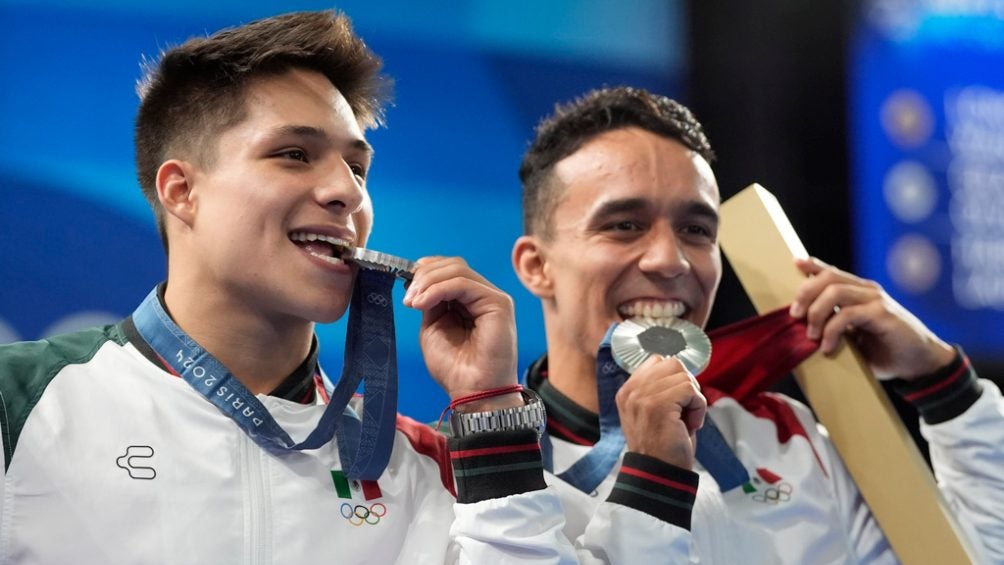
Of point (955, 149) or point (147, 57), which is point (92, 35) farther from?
point (955, 149)

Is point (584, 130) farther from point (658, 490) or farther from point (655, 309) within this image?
point (658, 490)

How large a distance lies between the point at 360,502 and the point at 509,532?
0.93 feet

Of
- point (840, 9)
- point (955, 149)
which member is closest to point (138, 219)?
point (840, 9)

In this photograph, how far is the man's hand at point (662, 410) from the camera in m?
2.20

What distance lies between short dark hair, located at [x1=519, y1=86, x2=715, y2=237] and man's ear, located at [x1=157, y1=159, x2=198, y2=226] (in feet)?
2.98

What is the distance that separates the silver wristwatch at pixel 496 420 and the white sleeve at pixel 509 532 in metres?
0.12

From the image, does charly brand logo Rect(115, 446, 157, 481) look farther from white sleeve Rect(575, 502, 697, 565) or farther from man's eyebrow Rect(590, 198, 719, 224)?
man's eyebrow Rect(590, 198, 719, 224)

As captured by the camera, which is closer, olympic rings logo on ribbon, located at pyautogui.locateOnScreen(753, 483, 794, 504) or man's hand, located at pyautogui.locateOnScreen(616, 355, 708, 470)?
man's hand, located at pyautogui.locateOnScreen(616, 355, 708, 470)

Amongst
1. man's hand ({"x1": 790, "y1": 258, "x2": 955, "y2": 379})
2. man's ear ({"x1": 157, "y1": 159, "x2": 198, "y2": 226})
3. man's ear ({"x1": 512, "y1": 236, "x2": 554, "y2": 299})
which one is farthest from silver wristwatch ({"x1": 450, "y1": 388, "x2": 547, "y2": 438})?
man's hand ({"x1": 790, "y1": 258, "x2": 955, "y2": 379})

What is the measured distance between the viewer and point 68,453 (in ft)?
6.24

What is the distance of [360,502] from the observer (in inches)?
81.7

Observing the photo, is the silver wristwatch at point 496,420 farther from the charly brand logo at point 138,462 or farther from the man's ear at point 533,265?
the man's ear at point 533,265

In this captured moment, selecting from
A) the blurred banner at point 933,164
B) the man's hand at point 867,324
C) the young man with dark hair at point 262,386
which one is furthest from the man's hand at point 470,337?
the blurred banner at point 933,164

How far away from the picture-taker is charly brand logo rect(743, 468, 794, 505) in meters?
2.53
